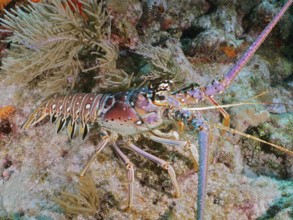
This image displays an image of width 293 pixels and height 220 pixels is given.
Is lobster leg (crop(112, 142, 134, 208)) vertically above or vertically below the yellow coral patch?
above

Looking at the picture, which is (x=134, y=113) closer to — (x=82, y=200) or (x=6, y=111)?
(x=82, y=200)

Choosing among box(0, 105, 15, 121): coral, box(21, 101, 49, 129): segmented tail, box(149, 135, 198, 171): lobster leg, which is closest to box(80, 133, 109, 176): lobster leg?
box(149, 135, 198, 171): lobster leg

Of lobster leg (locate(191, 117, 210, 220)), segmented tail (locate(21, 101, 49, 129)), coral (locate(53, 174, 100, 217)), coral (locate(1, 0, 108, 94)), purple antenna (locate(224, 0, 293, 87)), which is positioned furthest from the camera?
segmented tail (locate(21, 101, 49, 129))

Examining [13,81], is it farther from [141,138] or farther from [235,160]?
[235,160]

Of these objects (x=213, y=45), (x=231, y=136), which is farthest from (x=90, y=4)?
(x=231, y=136)

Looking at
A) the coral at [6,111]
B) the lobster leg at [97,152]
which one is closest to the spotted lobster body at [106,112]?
the lobster leg at [97,152]

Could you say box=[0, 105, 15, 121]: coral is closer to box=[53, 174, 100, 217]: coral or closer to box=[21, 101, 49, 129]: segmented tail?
box=[21, 101, 49, 129]: segmented tail

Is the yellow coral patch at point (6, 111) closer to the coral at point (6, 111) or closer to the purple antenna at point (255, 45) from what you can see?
the coral at point (6, 111)
